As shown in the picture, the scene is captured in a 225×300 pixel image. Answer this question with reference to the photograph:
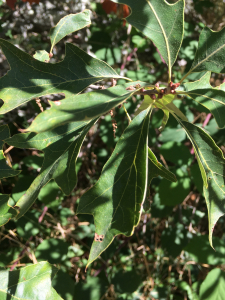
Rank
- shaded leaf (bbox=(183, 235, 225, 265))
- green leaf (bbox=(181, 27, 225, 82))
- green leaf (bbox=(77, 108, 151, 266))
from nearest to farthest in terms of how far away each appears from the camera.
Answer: green leaf (bbox=(77, 108, 151, 266)) → green leaf (bbox=(181, 27, 225, 82)) → shaded leaf (bbox=(183, 235, 225, 265))

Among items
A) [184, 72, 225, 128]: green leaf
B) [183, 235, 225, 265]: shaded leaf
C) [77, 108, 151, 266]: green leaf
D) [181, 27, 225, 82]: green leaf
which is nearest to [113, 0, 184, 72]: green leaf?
[181, 27, 225, 82]: green leaf

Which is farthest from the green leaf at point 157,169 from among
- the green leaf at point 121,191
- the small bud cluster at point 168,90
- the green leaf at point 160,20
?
the green leaf at point 160,20

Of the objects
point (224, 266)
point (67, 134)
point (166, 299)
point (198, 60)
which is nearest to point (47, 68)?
point (67, 134)

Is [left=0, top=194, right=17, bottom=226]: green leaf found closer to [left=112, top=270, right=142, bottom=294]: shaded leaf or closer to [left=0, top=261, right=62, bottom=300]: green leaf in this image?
[left=0, top=261, right=62, bottom=300]: green leaf

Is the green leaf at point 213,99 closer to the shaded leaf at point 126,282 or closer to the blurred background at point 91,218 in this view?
the blurred background at point 91,218

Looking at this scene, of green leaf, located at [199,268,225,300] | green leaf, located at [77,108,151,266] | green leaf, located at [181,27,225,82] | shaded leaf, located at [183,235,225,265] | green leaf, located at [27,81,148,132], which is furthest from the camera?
shaded leaf, located at [183,235,225,265]
